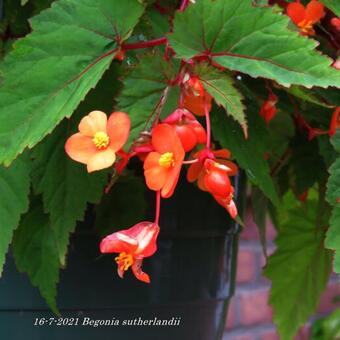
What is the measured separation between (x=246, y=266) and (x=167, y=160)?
1.25m

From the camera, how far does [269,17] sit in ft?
1.37

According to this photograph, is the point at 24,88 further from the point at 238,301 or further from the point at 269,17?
the point at 238,301

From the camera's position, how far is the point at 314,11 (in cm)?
53

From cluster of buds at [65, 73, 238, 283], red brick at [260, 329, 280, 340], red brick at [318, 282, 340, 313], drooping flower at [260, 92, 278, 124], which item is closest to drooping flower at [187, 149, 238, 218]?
cluster of buds at [65, 73, 238, 283]

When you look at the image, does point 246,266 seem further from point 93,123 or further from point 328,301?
point 93,123

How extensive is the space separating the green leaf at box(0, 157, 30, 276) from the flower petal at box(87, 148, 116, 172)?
0.08 metres

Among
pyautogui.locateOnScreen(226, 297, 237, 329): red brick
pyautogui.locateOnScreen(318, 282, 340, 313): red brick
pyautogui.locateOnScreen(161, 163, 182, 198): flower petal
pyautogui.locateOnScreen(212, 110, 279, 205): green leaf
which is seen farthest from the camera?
pyautogui.locateOnScreen(318, 282, 340, 313): red brick

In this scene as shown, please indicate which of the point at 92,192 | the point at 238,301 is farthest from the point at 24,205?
the point at 238,301

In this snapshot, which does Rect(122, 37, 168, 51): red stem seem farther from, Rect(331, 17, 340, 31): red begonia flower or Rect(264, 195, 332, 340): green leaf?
Rect(264, 195, 332, 340): green leaf

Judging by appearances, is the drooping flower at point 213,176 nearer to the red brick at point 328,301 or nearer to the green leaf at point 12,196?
the green leaf at point 12,196

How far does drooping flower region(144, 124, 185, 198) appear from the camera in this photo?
39 centimetres

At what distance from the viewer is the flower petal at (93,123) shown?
41cm

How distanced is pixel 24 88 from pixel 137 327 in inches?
9.4

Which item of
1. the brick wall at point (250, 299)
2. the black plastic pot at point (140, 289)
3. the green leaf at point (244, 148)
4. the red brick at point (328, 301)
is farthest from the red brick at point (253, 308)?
the green leaf at point (244, 148)
